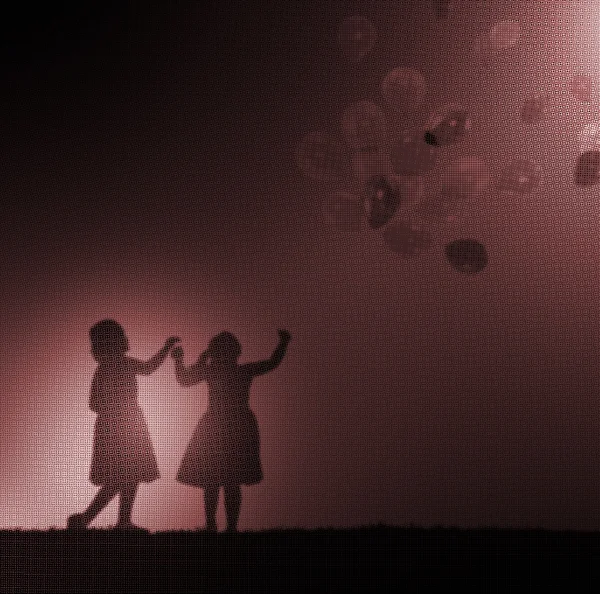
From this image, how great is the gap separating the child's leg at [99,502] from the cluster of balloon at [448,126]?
68.8 inches

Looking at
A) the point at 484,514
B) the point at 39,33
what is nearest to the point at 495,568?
the point at 484,514

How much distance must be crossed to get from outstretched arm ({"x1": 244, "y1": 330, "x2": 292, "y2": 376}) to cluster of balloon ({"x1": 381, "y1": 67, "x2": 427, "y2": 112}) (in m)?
0.95

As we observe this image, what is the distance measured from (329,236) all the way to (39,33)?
139cm

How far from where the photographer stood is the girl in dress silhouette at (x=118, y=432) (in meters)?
2.67

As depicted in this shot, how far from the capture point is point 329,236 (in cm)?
271

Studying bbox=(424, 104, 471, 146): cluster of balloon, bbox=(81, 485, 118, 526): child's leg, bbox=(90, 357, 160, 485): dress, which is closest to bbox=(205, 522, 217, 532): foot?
bbox=(90, 357, 160, 485): dress

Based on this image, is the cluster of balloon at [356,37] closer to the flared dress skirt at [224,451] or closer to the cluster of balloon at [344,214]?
the cluster of balloon at [344,214]

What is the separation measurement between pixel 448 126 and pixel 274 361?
109cm

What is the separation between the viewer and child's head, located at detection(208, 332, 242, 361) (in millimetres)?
2686

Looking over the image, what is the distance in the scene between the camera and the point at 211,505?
2.66 metres

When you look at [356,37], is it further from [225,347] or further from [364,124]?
[225,347]

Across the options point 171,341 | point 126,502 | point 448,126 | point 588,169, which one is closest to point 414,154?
point 448,126

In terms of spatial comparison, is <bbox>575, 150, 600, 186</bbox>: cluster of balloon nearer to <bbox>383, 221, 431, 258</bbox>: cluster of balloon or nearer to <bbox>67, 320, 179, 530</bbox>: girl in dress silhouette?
<bbox>383, 221, 431, 258</bbox>: cluster of balloon

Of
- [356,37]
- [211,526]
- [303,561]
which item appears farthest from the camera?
[356,37]
